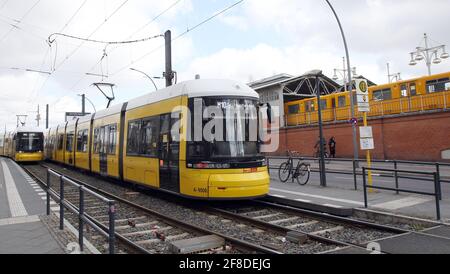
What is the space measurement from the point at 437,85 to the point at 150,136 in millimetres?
20020

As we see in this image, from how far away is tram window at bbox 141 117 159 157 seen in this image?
10922 millimetres

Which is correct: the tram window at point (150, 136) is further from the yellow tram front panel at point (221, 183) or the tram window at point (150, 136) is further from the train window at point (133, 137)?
the yellow tram front panel at point (221, 183)

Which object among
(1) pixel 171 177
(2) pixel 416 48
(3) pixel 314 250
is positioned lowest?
(3) pixel 314 250

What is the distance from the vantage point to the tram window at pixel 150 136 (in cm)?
1092

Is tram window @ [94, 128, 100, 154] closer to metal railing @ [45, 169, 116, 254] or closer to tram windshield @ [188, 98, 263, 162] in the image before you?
metal railing @ [45, 169, 116, 254]

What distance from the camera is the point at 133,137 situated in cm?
1262

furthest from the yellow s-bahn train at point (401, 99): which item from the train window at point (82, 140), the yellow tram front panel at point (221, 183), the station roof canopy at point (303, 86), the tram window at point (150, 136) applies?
the yellow tram front panel at point (221, 183)

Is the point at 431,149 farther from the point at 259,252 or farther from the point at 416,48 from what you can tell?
the point at 259,252

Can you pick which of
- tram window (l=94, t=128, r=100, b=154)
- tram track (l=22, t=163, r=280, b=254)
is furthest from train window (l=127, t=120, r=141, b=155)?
tram window (l=94, t=128, r=100, b=154)

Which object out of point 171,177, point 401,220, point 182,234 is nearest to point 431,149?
point 401,220

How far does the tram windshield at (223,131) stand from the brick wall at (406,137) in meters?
17.2

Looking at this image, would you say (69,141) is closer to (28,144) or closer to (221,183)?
(28,144)

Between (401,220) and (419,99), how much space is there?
18611 mm

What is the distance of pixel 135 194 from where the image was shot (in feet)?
41.8
